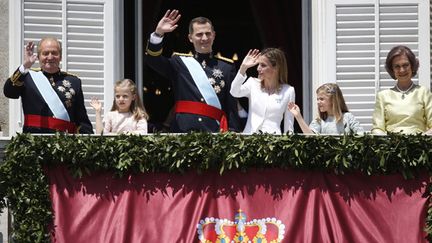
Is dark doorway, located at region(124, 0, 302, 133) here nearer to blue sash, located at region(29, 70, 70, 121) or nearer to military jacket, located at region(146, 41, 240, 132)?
military jacket, located at region(146, 41, 240, 132)

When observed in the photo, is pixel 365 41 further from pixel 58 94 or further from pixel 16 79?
pixel 16 79

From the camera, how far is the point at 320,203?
9266 mm

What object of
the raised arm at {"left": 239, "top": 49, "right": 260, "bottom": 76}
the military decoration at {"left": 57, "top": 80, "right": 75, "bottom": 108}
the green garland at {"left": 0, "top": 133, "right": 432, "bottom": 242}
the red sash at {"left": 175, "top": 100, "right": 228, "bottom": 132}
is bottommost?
the green garland at {"left": 0, "top": 133, "right": 432, "bottom": 242}

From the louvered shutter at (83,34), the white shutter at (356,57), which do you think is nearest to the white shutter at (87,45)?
the louvered shutter at (83,34)

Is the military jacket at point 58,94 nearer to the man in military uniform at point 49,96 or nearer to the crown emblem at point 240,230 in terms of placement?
the man in military uniform at point 49,96

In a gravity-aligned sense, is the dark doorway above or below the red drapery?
above

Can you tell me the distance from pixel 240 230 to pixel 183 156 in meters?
0.70

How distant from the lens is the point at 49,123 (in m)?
9.80

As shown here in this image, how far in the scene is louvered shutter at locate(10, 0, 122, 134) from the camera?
36.0ft

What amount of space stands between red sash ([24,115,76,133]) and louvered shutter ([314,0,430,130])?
97.4 inches

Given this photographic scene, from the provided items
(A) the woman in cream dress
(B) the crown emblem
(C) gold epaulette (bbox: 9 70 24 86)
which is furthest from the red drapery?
(C) gold epaulette (bbox: 9 70 24 86)

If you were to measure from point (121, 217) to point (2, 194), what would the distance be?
3.03 feet

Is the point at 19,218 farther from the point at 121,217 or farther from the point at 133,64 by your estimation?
the point at 133,64

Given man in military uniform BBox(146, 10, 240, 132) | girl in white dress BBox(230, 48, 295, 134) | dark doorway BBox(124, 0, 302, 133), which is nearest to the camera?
girl in white dress BBox(230, 48, 295, 134)
